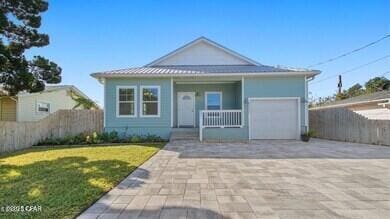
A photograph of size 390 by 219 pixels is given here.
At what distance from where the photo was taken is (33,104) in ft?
63.9

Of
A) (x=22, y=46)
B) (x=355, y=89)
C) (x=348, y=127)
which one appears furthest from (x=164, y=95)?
(x=355, y=89)

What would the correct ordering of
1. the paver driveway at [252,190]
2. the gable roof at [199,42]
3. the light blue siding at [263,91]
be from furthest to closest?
the gable roof at [199,42] < the light blue siding at [263,91] < the paver driveway at [252,190]

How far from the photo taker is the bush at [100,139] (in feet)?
47.3

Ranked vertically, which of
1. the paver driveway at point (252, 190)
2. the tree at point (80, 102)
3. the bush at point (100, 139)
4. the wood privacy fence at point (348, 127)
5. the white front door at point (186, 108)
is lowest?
the paver driveway at point (252, 190)

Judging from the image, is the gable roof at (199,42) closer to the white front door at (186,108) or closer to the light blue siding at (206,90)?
the light blue siding at (206,90)

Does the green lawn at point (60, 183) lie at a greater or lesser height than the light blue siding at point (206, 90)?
lesser

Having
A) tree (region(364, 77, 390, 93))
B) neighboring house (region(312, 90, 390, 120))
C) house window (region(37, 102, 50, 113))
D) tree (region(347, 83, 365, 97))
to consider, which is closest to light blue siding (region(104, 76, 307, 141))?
neighboring house (region(312, 90, 390, 120))

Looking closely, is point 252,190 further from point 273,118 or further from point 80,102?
point 80,102

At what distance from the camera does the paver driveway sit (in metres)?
4.14

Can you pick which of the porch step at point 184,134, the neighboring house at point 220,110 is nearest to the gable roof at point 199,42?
the neighboring house at point 220,110

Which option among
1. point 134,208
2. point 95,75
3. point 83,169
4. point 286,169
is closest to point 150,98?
point 95,75

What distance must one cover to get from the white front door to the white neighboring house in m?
8.05

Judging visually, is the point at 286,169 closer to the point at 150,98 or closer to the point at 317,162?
the point at 317,162

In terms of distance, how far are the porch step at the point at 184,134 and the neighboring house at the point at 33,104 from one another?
9.31m
